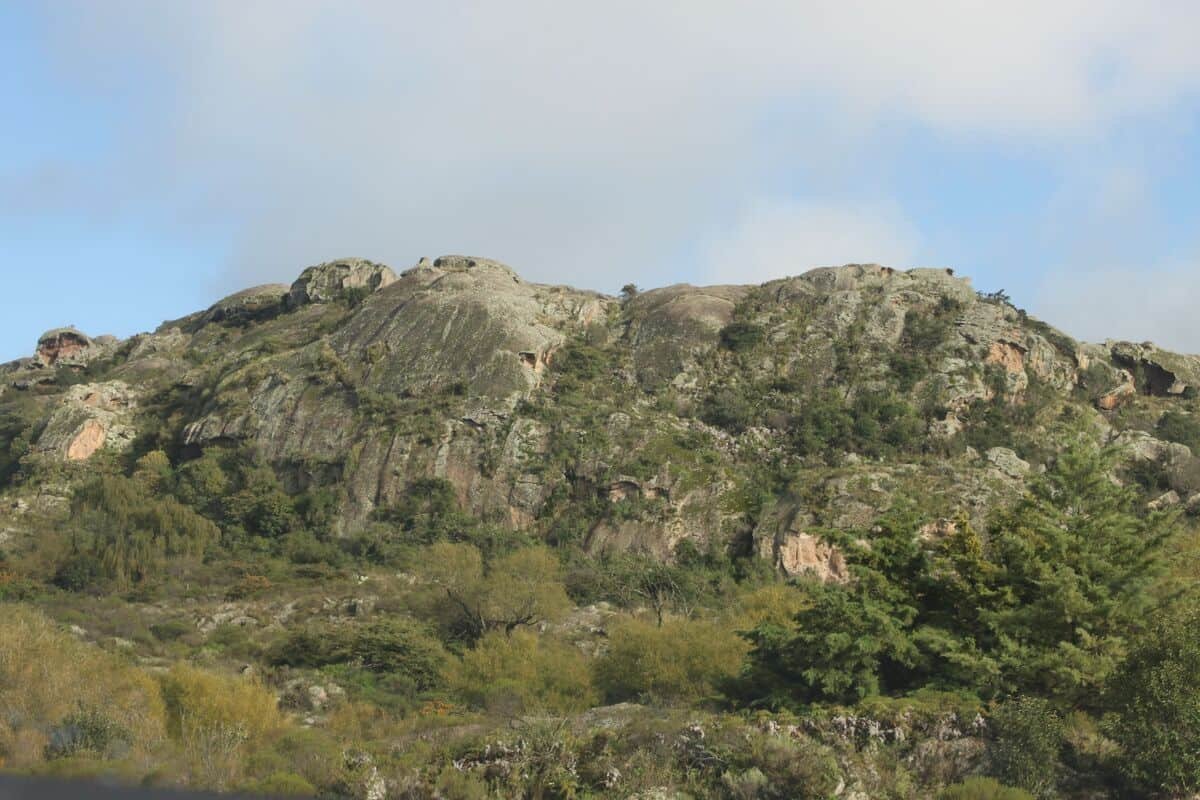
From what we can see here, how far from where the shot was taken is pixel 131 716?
122ft

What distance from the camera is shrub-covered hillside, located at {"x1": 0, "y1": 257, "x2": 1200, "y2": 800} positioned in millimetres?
32875

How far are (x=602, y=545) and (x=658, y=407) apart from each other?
15.4m

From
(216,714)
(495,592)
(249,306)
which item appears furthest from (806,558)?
(249,306)

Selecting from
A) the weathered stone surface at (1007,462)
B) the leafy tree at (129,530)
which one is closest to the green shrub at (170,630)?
the leafy tree at (129,530)

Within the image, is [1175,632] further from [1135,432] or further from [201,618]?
[1135,432]

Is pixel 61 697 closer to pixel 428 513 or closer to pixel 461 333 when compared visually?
pixel 428 513

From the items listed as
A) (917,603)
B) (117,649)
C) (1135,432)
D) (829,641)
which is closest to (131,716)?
(117,649)

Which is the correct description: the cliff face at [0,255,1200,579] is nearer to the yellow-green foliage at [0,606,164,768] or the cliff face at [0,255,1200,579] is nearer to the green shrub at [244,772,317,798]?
the yellow-green foliage at [0,606,164,768]

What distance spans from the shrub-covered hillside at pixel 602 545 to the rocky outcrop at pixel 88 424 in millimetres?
334

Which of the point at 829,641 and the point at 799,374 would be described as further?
the point at 799,374

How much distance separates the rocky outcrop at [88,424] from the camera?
274 feet

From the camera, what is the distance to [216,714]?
39.2m

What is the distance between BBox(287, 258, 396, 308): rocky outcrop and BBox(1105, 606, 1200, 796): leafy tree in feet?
276

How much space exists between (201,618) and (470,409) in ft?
82.3
